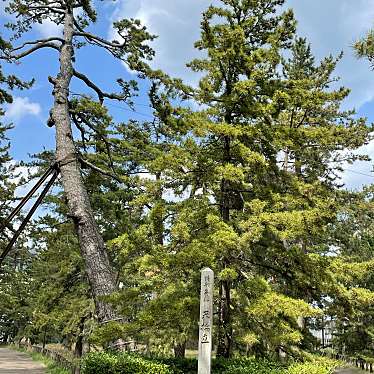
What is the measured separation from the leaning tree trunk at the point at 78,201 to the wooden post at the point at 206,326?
1.55m

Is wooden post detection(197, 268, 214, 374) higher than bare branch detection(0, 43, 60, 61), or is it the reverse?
bare branch detection(0, 43, 60, 61)

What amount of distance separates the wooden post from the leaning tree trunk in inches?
60.8

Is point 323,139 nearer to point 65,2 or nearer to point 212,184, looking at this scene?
point 212,184

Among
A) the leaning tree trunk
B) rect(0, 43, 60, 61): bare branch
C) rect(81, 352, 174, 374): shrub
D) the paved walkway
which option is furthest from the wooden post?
the paved walkway

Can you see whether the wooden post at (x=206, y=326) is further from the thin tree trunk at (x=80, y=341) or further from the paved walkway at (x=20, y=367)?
the paved walkway at (x=20, y=367)

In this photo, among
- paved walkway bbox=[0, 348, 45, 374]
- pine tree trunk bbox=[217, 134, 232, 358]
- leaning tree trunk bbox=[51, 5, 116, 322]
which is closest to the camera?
leaning tree trunk bbox=[51, 5, 116, 322]

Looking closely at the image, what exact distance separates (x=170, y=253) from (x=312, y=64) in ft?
52.6

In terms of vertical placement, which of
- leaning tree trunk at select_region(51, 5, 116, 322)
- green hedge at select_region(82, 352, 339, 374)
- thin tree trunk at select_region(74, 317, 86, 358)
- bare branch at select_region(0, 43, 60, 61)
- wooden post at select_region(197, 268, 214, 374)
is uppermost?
bare branch at select_region(0, 43, 60, 61)

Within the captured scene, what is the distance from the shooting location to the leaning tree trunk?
22.3 feet

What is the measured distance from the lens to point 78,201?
7246 millimetres

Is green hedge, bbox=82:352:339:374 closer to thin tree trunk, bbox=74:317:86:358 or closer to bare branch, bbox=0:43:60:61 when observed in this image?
bare branch, bbox=0:43:60:61

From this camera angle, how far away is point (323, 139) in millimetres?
8789

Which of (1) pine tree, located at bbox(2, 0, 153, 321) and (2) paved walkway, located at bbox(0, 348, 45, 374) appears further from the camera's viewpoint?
(2) paved walkway, located at bbox(0, 348, 45, 374)

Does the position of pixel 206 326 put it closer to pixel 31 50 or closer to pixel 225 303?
pixel 225 303
